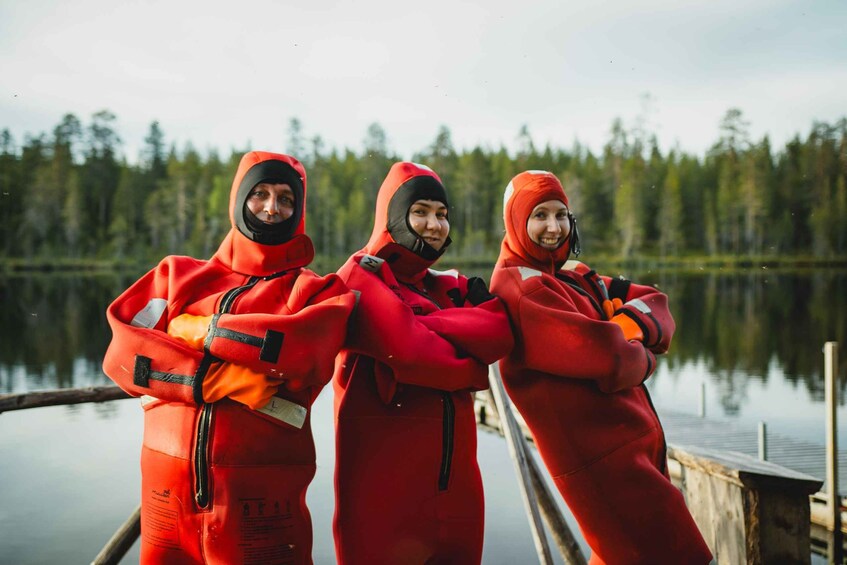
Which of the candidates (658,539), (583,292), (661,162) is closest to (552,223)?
(583,292)

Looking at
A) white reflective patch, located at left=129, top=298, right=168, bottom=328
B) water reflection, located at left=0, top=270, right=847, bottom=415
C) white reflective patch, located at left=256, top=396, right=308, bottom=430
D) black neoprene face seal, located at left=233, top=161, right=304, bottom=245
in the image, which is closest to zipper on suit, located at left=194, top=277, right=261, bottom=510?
white reflective patch, located at left=256, top=396, right=308, bottom=430

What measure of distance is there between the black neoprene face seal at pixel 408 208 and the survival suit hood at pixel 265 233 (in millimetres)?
384

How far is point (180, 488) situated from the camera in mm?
2676

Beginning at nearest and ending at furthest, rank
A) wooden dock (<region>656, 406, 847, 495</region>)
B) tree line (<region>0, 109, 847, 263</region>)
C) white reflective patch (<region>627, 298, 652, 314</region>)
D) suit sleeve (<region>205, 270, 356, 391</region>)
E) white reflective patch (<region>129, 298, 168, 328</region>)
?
suit sleeve (<region>205, 270, 356, 391</region>) → white reflective patch (<region>129, 298, 168, 328</region>) → white reflective patch (<region>627, 298, 652, 314</region>) → wooden dock (<region>656, 406, 847, 495</region>) → tree line (<region>0, 109, 847, 263</region>)

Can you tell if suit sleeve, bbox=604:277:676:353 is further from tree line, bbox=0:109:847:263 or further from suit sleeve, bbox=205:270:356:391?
tree line, bbox=0:109:847:263

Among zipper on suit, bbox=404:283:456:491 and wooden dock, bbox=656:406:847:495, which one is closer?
zipper on suit, bbox=404:283:456:491

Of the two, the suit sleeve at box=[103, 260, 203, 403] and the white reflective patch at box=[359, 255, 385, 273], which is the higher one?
the white reflective patch at box=[359, 255, 385, 273]

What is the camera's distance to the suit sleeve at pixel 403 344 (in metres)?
2.76

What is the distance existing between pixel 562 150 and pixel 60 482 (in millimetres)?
84631

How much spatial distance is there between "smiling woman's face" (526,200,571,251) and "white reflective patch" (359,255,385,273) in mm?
734

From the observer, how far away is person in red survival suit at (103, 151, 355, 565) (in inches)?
104

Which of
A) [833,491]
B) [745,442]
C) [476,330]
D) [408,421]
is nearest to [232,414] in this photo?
[408,421]

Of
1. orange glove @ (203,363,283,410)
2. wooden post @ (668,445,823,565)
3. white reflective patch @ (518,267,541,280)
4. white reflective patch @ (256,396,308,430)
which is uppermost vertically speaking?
white reflective patch @ (518,267,541,280)

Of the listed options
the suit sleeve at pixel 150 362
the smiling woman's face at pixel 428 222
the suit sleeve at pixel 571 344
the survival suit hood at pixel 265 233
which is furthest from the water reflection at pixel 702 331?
the suit sleeve at pixel 150 362
